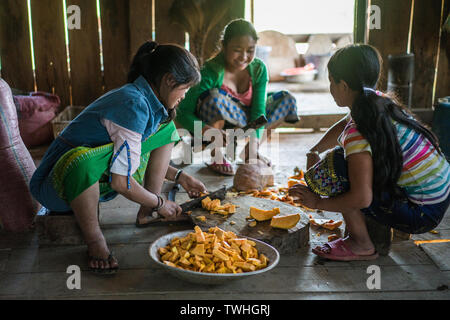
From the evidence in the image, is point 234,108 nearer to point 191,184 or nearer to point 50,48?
point 191,184

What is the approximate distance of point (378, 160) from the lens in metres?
1.95

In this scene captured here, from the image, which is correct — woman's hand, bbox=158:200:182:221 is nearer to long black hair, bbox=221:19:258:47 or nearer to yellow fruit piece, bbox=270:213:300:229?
yellow fruit piece, bbox=270:213:300:229

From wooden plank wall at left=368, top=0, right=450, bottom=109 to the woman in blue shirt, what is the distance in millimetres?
2973

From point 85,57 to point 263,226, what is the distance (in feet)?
9.35

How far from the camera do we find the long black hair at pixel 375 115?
6.38 feet

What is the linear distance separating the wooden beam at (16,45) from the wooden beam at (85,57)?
1.30ft

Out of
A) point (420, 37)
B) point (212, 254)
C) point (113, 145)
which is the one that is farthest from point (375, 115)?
point (420, 37)

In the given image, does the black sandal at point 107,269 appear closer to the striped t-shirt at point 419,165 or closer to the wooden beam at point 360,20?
the striped t-shirt at point 419,165

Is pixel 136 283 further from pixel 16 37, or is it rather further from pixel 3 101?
pixel 16 37

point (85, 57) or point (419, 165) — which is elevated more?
point (85, 57)

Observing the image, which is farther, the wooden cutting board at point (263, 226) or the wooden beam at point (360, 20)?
the wooden beam at point (360, 20)

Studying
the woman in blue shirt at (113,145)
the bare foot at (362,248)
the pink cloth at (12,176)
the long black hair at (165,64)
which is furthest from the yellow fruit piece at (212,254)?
the pink cloth at (12,176)

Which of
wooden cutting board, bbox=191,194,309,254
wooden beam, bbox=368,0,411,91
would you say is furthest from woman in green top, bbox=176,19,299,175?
wooden beam, bbox=368,0,411,91
